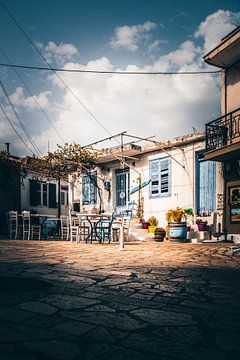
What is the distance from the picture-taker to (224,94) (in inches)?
476

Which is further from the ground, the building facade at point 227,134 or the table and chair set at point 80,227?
the building facade at point 227,134

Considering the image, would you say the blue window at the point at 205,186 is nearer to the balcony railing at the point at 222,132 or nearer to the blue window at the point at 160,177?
the balcony railing at the point at 222,132

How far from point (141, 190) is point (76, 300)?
12678 millimetres

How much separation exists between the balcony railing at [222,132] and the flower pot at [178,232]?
325 cm

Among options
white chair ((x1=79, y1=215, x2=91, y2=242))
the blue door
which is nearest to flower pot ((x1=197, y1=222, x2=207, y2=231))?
white chair ((x1=79, y1=215, x2=91, y2=242))

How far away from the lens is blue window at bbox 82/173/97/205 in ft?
→ 58.3

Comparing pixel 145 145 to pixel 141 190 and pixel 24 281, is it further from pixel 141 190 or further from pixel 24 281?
pixel 24 281

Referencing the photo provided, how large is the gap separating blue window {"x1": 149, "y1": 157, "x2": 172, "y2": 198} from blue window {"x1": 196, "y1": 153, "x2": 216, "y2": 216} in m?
1.57

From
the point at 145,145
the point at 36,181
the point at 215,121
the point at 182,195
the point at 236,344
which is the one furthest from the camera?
the point at 36,181

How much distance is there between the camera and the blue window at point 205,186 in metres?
12.2

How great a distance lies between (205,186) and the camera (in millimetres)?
12461

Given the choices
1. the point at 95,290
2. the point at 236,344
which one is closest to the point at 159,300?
the point at 95,290

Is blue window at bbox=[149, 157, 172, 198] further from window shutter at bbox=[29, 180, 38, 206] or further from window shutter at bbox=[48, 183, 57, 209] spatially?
window shutter at bbox=[48, 183, 57, 209]

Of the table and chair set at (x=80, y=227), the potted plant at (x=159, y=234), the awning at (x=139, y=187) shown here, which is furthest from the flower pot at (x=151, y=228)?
the awning at (x=139, y=187)
